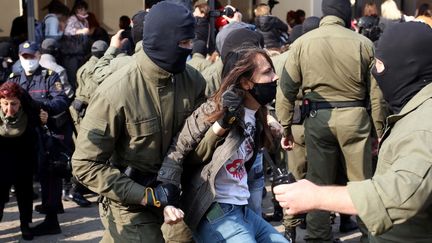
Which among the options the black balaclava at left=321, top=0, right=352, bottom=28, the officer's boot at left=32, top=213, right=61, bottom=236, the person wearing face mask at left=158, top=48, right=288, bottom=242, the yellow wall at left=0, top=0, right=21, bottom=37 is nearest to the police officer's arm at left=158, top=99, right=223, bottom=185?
the person wearing face mask at left=158, top=48, right=288, bottom=242

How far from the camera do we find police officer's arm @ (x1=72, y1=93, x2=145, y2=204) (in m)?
3.45

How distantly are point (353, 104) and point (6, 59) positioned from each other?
4.95m

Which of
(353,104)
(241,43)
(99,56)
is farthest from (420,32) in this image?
(99,56)

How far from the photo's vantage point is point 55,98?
22.2 ft

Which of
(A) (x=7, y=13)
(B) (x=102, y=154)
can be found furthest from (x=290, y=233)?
(A) (x=7, y=13)

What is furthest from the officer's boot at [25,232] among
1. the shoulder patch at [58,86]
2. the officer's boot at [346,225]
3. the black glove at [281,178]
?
the black glove at [281,178]

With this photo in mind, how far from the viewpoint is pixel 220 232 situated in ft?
11.5

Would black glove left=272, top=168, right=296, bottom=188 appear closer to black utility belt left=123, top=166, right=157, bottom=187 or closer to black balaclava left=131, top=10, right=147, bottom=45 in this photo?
black utility belt left=123, top=166, right=157, bottom=187

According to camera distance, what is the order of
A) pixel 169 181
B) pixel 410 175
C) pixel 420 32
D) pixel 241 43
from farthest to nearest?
pixel 241 43
pixel 169 181
pixel 420 32
pixel 410 175

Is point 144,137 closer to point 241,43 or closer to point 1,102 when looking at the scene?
point 241,43

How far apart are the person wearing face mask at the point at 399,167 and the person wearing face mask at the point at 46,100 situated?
173 inches

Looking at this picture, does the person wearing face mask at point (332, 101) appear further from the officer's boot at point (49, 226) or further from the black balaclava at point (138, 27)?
the officer's boot at point (49, 226)

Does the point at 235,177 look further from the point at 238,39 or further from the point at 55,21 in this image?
the point at 55,21

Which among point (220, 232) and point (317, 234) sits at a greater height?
point (220, 232)
